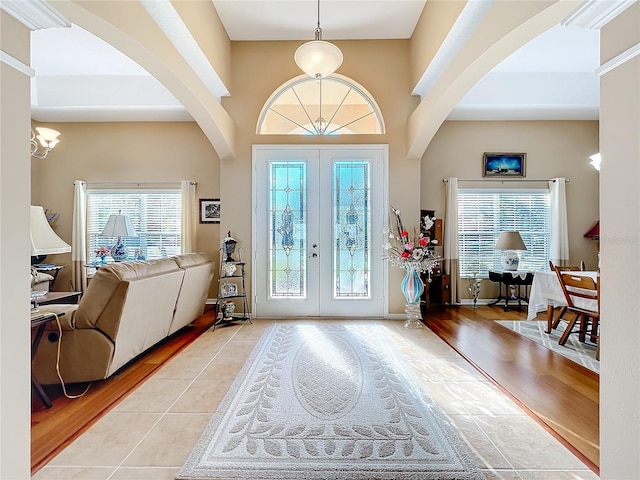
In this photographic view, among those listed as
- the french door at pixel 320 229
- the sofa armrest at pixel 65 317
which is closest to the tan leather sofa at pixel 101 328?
the sofa armrest at pixel 65 317

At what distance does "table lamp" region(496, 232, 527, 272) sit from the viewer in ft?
16.6

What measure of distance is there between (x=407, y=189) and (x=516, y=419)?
121 inches

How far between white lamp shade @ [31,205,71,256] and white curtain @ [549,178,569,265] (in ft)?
21.6

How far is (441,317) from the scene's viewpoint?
4.65 meters

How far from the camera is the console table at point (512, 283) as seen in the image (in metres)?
5.00

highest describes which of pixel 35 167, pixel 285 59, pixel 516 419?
pixel 285 59

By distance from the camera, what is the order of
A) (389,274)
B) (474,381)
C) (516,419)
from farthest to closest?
(389,274)
(474,381)
(516,419)

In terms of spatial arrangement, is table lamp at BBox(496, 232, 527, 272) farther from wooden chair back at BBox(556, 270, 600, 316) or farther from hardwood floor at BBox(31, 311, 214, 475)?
hardwood floor at BBox(31, 311, 214, 475)

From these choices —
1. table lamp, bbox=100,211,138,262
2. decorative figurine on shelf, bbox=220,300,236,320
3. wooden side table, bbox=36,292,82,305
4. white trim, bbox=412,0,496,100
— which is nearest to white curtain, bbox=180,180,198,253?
table lamp, bbox=100,211,138,262

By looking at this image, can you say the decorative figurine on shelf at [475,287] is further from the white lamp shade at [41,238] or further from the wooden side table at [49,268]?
the wooden side table at [49,268]

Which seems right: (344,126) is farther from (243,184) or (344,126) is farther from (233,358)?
(233,358)

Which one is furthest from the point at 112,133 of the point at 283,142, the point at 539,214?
the point at 539,214

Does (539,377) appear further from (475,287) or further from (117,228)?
(117,228)

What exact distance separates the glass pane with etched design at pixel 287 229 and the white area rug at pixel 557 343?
2810mm
